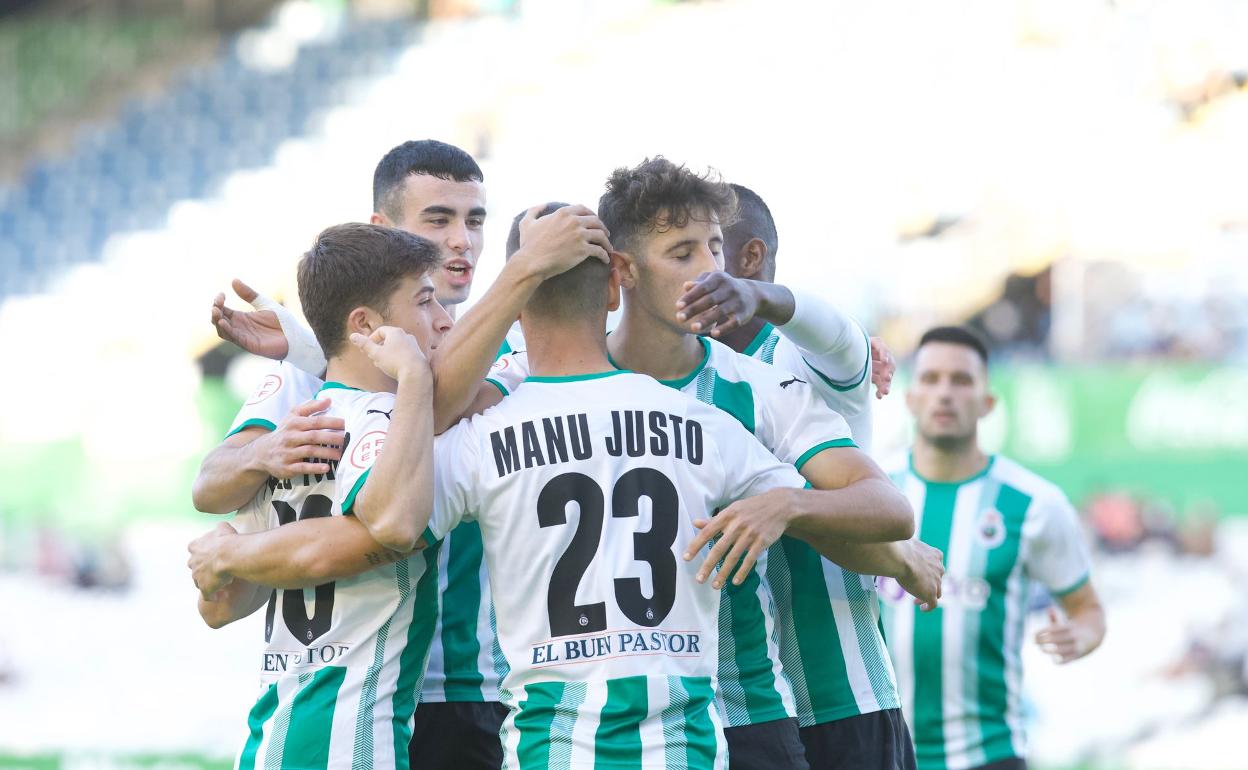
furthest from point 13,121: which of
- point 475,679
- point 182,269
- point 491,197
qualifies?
point 475,679

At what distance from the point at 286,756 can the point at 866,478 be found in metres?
1.48

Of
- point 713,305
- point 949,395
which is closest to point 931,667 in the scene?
point 949,395

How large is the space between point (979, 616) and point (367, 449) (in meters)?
3.85

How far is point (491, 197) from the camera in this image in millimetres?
13781

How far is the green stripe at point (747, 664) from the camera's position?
11.9ft

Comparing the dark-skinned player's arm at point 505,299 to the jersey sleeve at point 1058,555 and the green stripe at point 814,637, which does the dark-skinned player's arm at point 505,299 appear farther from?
the jersey sleeve at point 1058,555

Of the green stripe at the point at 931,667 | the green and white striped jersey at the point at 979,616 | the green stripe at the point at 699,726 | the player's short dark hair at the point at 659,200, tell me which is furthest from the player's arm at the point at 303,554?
the green stripe at the point at 931,667

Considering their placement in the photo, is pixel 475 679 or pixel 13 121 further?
pixel 13 121

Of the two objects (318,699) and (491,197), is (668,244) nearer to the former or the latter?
(318,699)

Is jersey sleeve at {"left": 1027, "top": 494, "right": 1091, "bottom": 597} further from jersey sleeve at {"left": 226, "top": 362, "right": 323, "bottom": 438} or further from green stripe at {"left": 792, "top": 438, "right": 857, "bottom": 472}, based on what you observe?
jersey sleeve at {"left": 226, "top": 362, "right": 323, "bottom": 438}

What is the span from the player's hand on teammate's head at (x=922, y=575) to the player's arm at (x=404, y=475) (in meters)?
1.33

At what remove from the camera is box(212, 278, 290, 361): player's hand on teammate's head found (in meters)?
3.73

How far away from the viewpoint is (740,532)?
10.2 ft

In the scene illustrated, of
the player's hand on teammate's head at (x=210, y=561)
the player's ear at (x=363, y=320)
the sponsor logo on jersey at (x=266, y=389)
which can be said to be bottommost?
the player's hand on teammate's head at (x=210, y=561)
